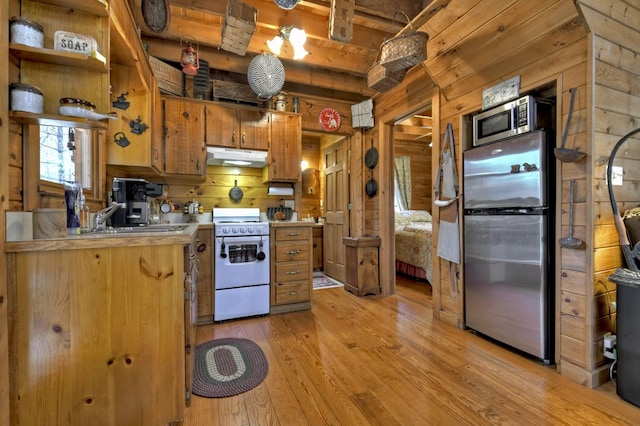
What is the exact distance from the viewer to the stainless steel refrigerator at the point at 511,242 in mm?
1955

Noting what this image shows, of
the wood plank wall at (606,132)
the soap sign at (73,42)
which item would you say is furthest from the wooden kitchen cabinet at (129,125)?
the wood plank wall at (606,132)

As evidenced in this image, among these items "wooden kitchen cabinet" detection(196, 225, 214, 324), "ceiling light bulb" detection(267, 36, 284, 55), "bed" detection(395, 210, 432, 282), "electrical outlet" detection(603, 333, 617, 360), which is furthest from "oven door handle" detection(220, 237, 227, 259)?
"electrical outlet" detection(603, 333, 617, 360)

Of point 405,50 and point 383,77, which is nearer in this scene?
point 405,50

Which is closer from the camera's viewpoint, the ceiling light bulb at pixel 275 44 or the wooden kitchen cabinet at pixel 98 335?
the wooden kitchen cabinet at pixel 98 335

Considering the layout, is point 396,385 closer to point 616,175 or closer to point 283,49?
point 616,175

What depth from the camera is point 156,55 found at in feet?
10.0

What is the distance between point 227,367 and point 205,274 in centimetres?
106

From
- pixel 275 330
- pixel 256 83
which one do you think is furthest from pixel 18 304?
pixel 256 83

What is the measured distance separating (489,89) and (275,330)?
2.67 metres

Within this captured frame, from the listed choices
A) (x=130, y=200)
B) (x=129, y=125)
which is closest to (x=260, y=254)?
(x=130, y=200)

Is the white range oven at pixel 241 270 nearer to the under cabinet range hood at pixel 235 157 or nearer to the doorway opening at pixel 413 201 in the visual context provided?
the under cabinet range hood at pixel 235 157

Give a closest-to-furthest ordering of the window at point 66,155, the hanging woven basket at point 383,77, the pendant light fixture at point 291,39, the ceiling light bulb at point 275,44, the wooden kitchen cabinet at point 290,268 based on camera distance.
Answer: the window at point 66,155 → the hanging woven basket at point 383,77 → the pendant light fixture at point 291,39 → the ceiling light bulb at point 275,44 → the wooden kitchen cabinet at point 290,268

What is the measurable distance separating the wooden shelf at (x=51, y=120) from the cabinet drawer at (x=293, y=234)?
6.25 ft

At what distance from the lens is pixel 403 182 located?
6168 mm
